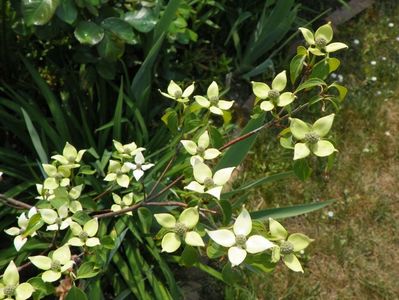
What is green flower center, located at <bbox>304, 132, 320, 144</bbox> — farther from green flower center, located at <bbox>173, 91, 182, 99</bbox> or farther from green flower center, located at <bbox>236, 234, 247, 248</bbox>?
green flower center, located at <bbox>173, 91, 182, 99</bbox>

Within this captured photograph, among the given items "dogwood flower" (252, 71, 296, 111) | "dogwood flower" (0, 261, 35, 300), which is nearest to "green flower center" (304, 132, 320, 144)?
"dogwood flower" (252, 71, 296, 111)

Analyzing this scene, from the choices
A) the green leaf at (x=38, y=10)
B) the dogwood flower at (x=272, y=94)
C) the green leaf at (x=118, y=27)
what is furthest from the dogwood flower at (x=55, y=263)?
the green leaf at (x=118, y=27)

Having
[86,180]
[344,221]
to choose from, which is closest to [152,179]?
[86,180]

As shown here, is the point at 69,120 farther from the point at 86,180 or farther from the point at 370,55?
the point at 370,55

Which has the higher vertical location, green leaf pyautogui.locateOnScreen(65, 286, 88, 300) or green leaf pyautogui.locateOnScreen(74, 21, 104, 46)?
green leaf pyautogui.locateOnScreen(74, 21, 104, 46)

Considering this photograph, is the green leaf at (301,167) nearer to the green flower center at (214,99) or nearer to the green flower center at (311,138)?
the green flower center at (311,138)

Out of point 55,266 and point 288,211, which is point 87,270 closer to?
point 55,266
